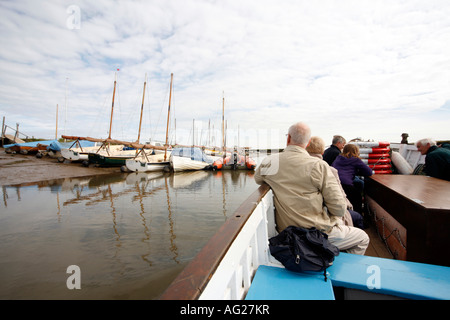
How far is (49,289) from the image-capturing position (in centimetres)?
448

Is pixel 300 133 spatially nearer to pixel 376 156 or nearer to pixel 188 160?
pixel 376 156

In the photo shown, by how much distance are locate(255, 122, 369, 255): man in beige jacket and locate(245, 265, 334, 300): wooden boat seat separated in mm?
515

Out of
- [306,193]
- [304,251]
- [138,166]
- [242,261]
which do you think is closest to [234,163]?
[138,166]

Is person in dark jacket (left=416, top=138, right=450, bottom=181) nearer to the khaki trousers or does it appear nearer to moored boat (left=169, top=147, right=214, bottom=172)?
the khaki trousers

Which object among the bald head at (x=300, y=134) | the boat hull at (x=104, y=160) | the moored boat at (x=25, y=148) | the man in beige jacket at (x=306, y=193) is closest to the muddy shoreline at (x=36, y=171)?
the boat hull at (x=104, y=160)

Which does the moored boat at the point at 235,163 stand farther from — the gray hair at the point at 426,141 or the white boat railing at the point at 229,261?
the white boat railing at the point at 229,261

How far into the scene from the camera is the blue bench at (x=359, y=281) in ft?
5.80

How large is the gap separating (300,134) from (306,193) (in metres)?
0.68

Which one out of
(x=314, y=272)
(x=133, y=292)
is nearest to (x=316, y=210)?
(x=314, y=272)

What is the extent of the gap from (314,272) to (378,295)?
1.65 feet

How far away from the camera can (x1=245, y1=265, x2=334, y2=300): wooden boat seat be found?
1756 millimetres

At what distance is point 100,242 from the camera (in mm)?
6699

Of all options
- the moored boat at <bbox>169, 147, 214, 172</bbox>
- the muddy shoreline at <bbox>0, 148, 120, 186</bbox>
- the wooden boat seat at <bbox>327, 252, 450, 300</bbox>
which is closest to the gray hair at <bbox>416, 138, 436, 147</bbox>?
the wooden boat seat at <bbox>327, 252, 450, 300</bbox>
